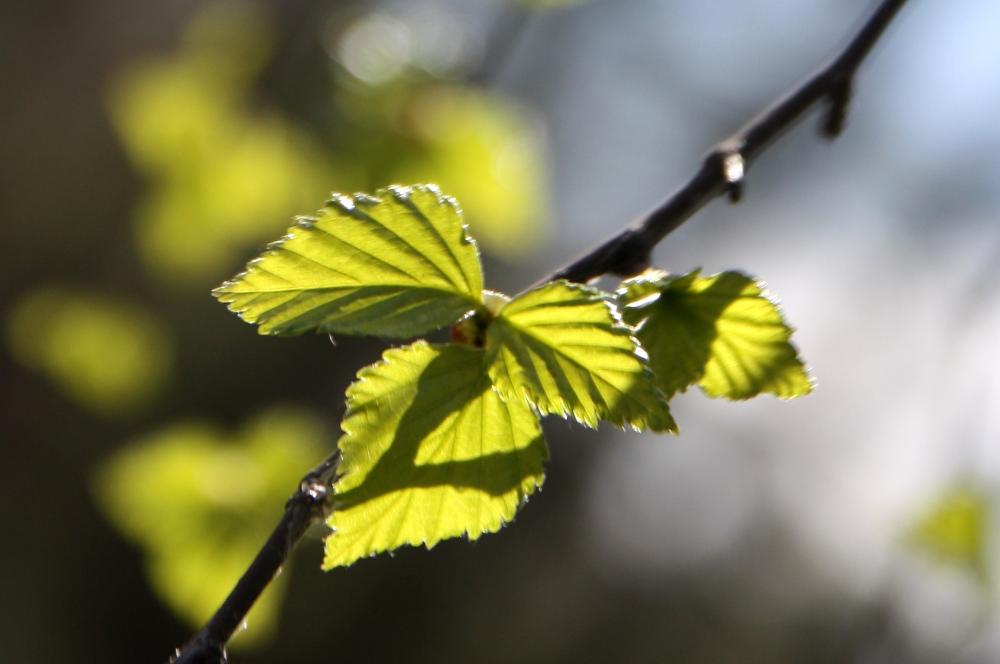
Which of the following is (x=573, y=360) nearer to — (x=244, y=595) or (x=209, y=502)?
(x=244, y=595)

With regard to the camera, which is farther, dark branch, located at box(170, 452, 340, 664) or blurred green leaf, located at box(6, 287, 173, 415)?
blurred green leaf, located at box(6, 287, 173, 415)

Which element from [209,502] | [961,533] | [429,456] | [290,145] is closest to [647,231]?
[429,456]

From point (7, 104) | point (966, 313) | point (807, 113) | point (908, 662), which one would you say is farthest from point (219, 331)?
point (807, 113)

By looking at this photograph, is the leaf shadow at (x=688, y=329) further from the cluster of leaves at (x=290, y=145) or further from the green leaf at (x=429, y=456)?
the cluster of leaves at (x=290, y=145)

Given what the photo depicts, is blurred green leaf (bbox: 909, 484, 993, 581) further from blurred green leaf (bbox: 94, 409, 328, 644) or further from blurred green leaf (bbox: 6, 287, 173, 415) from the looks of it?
blurred green leaf (bbox: 6, 287, 173, 415)

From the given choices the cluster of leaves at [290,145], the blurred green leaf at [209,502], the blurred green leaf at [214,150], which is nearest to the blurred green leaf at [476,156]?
the cluster of leaves at [290,145]

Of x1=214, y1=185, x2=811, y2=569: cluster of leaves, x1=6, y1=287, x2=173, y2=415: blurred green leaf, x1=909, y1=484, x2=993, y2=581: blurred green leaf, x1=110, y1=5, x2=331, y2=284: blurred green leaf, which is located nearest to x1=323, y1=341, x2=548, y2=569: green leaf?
x1=214, y1=185, x2=811, y2=569: cluster of leaves
